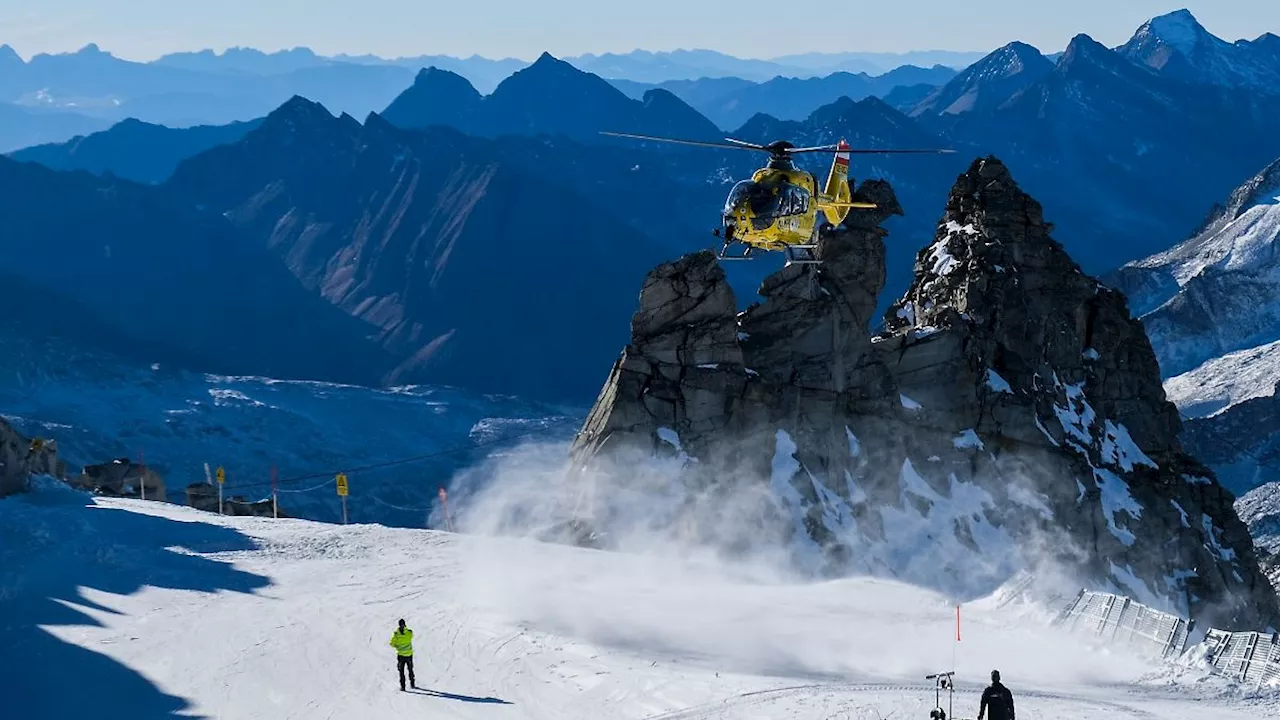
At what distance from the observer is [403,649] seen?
117ft

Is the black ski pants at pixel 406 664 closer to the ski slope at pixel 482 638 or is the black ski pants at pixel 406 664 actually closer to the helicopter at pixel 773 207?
the ski slope at pixel 482 638

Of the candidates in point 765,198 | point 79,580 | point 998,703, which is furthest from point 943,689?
point 79,580

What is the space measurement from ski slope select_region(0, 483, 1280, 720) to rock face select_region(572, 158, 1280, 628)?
32.6ft

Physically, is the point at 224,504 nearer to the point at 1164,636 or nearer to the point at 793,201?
the point at 793,201

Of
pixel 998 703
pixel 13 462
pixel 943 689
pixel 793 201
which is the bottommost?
pixel 943 689

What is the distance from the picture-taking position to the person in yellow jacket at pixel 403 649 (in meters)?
35.5

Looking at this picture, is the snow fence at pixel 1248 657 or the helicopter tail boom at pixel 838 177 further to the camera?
the helicopter tail boom at pixel 838 177

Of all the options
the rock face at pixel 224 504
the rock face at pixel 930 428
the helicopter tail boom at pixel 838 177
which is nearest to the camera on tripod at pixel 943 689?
the rock face at pixel 930 428

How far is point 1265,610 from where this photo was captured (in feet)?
247

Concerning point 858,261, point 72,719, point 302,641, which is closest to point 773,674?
point 302,641

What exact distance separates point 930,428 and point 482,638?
3474 cm

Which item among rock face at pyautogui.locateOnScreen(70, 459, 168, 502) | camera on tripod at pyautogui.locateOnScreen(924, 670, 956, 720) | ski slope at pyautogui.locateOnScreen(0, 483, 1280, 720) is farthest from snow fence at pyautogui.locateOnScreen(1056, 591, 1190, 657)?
rock face at pyautogui.locateOnScreen(70, 459, 168, 502)

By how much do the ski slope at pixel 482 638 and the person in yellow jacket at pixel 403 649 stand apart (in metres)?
0.48

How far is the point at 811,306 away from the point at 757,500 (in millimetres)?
10607
